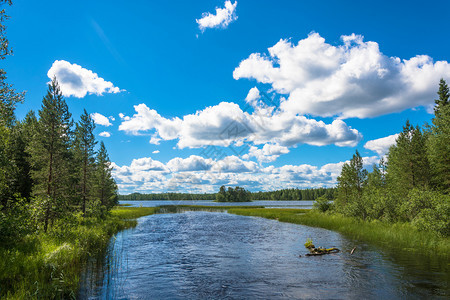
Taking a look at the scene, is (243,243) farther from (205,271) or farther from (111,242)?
(111,242)

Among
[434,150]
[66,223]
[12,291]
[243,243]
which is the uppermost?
[434,150]

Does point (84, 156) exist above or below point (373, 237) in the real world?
above

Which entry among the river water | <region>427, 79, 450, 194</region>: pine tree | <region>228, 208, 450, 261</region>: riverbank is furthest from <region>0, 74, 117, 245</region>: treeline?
<region>427, 79, 450, 194</region>: pine tree

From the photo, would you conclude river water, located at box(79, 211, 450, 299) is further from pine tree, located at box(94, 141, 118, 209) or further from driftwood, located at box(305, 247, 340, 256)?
pine tree, located at box(94, 141, 118, 209)

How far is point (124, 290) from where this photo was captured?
634 inches

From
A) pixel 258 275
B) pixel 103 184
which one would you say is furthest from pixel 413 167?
pixel 103 184

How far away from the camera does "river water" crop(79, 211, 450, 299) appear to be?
15758mm

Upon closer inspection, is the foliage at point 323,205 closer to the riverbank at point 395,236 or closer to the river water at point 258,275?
the riverbank at point 395,236

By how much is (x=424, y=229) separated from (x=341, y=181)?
43.0 meters

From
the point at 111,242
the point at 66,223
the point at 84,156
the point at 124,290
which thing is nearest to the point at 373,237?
the point at 124,290

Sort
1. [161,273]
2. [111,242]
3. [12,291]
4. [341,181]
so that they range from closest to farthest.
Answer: [12,291], [161,273], [111,242], [341,181]

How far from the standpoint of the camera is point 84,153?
46.8 meters

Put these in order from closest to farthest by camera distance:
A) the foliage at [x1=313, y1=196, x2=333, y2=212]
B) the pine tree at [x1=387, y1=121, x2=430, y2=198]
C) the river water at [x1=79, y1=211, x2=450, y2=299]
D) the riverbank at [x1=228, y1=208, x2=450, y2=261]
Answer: the river water at [x1=79, y1=211, x2=450, y2=299]
the riverbank at [x1=228, y1=208, x2=450, y2=261]
the pine tree at [x1=387, y1=121, x2=430, y2=198]
the foliage at [x1=313, y1=196, x2=333, y2=212]

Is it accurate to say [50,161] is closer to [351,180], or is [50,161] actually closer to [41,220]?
[41,220]
